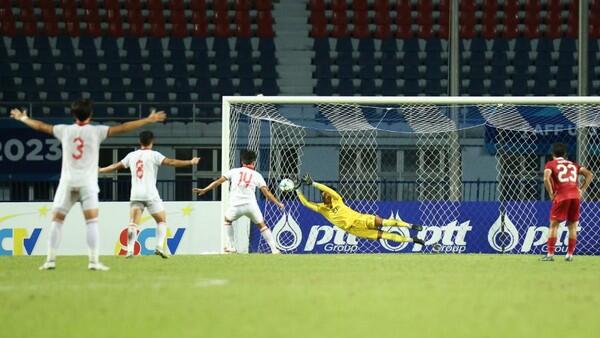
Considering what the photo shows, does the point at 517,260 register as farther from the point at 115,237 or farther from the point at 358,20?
the point at 358,20

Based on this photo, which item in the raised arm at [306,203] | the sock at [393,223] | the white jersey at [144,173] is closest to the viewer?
the white jersey at [144,173]

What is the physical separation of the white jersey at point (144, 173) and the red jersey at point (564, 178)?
5.06 metres

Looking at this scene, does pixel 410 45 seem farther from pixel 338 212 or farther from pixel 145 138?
pixel 145 138

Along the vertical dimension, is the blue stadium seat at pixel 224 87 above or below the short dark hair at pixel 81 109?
above

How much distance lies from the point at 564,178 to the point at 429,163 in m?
5.85

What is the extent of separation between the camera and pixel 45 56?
27672 millimetres

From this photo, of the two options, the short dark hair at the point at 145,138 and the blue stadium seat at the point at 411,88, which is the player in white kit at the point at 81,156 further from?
the blue stadium seat at the point at 411,88

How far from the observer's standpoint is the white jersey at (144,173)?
50.3 feet

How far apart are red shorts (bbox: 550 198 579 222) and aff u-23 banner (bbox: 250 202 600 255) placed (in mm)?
4061

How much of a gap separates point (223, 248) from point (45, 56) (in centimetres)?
1102

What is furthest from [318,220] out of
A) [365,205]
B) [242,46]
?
[242,46]

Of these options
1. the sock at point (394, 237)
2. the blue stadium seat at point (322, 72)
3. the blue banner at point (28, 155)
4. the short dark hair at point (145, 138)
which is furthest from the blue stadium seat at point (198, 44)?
the short dark hair at point (145, 138)

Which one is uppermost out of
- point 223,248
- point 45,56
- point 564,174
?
point 45,56

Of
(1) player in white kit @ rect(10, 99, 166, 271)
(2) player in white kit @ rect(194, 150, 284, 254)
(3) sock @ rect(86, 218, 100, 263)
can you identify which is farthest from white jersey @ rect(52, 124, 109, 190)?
(2) player in white kit @ rect(194, 150, 284, 254)
